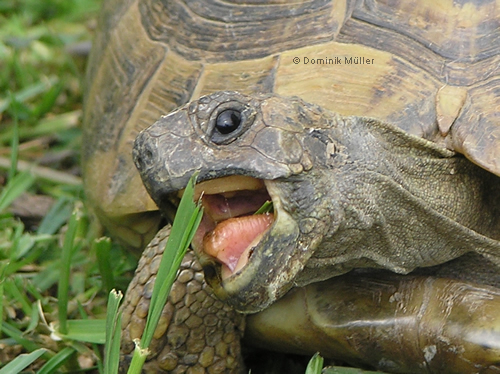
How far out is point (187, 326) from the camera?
247 cm

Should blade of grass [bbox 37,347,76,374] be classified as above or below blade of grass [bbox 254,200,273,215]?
below

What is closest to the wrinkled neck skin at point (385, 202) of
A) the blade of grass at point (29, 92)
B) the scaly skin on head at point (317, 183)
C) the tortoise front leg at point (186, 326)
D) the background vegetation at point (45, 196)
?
the scaly skin on head at point (317, 183)

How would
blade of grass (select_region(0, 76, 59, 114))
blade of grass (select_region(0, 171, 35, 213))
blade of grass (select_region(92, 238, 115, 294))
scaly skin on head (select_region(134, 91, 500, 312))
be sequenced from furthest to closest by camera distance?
blade of grass (select_region(0, 76, 59, 114)) → blade of grass (select_region(0, 171, 35, 213)) → blade of grass (select_region(92, 238, 115, 294)) → scaly skin on head (select_region(134, 91, 500, 312))

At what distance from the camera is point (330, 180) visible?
200 centimetres

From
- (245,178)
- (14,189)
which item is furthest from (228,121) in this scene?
(14,189)

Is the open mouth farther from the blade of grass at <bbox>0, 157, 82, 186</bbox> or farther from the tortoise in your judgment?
the blade of grass at <bbox>0, 157, 82, 186</bbox>

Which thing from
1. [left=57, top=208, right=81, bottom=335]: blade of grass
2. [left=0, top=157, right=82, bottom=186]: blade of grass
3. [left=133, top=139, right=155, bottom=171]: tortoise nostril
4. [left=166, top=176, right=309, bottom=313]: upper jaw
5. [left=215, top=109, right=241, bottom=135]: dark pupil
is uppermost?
[left=215, top=109, right=241, bottom=135]: dark pupil

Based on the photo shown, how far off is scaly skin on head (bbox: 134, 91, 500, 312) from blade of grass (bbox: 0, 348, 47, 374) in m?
0.59

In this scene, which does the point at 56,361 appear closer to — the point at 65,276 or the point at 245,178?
the point at 65,276

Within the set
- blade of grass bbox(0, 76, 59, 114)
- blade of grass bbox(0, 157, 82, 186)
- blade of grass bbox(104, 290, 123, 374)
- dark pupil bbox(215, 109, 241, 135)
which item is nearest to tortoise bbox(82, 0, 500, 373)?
dark pupil bbox(215, 109, 241, 135)

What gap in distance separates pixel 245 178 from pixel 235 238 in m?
0.14

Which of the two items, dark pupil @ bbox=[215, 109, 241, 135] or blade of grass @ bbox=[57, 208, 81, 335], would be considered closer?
dark pupil @ bbox=[215, 109, 241, 135]

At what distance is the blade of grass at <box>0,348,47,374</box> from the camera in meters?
2.25

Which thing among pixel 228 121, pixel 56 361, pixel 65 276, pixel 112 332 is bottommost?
pixel 56 361
